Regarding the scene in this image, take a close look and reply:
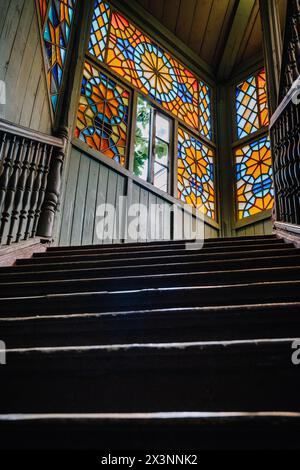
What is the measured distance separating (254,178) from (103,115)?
2.27 metres

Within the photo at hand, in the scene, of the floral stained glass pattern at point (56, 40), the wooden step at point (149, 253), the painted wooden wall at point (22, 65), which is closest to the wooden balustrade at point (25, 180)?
the painted wooden wall at point (22, 65)

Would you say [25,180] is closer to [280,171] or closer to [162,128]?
[280,171]

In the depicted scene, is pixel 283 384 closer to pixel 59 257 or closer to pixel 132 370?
pixel 132 370

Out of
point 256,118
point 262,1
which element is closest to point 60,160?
point 262,1

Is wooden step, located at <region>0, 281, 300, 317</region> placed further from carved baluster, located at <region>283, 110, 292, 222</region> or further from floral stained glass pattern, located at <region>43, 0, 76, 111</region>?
floral stained glass pattern, located at <region>43, 0, 76, 111</region>

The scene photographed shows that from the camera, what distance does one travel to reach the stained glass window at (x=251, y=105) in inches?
232

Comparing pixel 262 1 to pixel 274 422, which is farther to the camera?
pixel 262 1

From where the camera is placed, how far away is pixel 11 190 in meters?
2.53

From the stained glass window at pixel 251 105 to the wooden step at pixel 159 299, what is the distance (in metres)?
4.71

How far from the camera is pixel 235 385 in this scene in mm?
1018

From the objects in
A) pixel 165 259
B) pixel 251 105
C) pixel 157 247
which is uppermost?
pixel 251 105

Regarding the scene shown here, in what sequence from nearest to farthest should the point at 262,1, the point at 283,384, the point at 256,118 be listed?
1. the point at 283,384
2. the point at 262,1
3. the point at 256,118

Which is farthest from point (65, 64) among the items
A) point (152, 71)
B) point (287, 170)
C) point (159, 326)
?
point (159, 326)

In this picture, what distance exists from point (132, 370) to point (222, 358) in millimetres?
239
